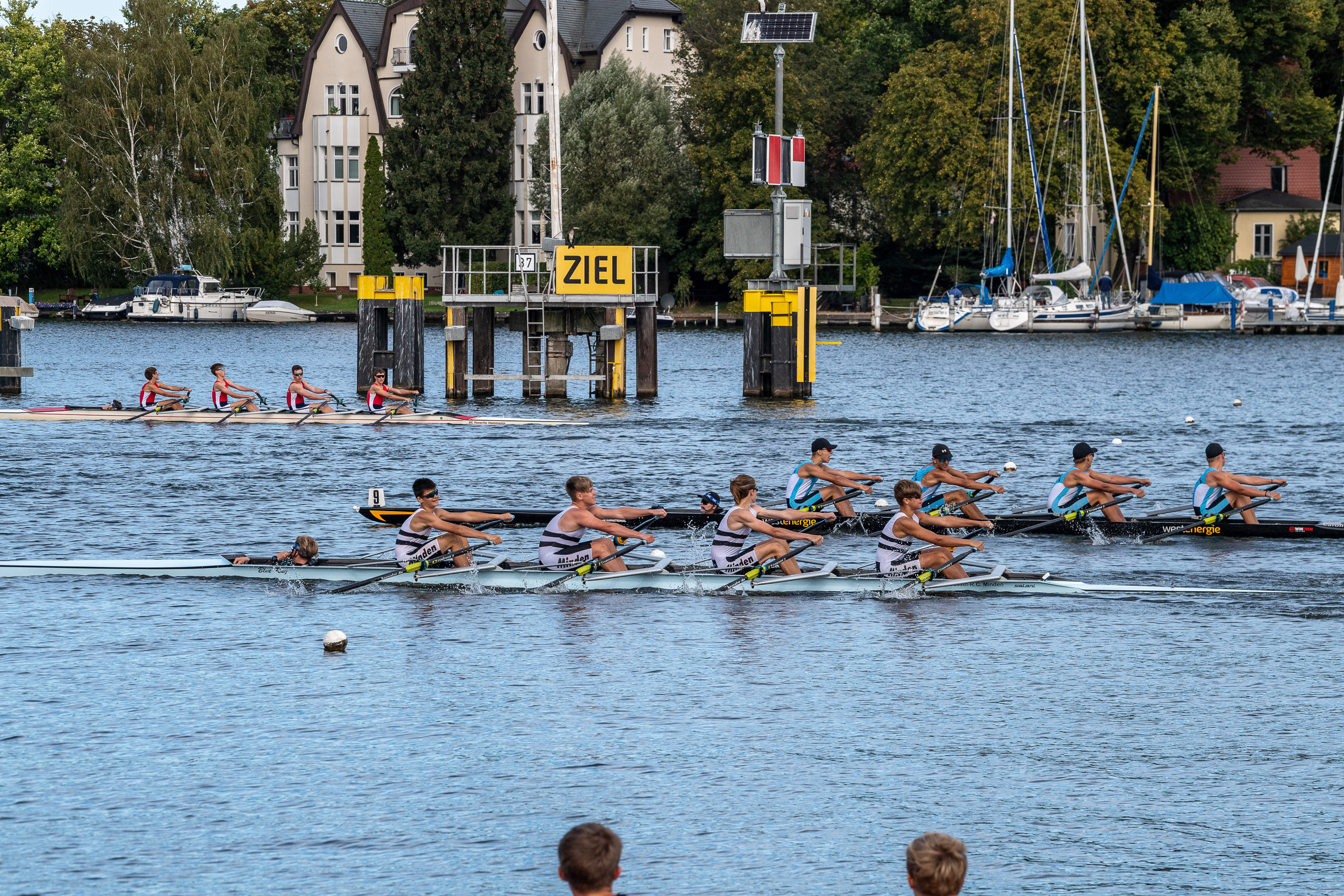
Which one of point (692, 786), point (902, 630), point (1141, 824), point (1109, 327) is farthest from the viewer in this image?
point (1109, 327)

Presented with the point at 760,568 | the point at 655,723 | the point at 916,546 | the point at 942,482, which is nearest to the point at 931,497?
the point at 942,482

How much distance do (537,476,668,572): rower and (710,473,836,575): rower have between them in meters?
1.00

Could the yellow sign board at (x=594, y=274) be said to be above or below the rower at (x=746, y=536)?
above

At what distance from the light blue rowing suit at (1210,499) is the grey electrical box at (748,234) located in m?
23.8

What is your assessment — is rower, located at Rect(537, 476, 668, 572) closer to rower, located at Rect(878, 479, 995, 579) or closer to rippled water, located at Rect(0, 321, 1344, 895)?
rippled water, located at Rect(0, 321, 1344, 895)

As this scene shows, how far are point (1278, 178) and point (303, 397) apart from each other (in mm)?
75057

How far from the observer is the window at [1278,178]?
101375 mm

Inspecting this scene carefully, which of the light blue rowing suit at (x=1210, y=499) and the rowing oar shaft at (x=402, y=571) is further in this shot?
the light blue rowing suit at (x=1210, y=499)

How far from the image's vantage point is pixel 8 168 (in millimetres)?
97938

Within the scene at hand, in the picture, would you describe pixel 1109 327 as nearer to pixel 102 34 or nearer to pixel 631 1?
pixel 631 1

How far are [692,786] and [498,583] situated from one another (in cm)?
853

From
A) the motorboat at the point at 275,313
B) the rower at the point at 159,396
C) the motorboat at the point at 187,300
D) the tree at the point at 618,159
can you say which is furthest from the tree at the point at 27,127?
the rower at the point at 159,396

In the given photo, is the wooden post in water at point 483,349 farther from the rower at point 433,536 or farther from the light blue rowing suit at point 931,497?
the rower at point 433,536

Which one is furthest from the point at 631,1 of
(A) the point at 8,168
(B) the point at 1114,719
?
(B) the point at 1114,719
